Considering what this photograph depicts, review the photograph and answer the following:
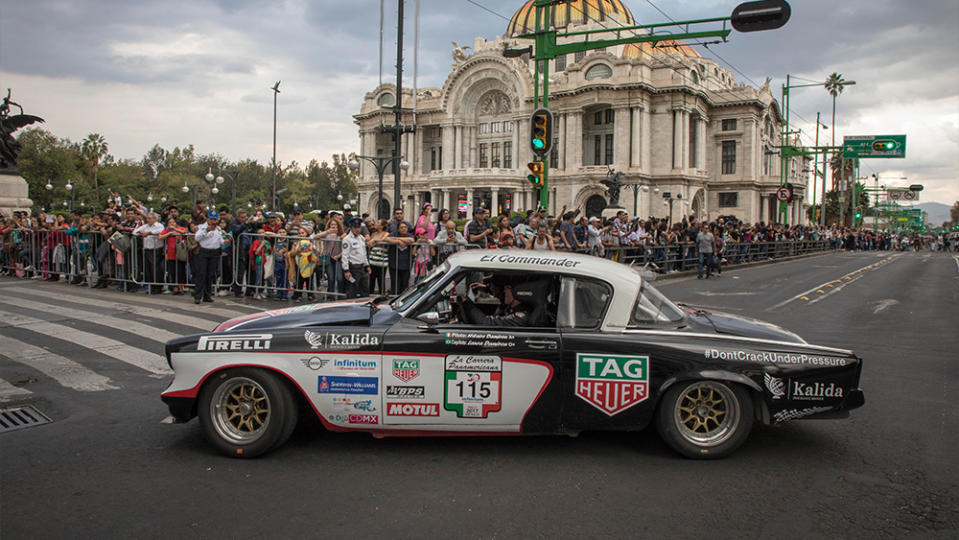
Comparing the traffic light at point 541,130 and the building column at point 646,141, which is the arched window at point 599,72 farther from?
the traffic light at point 541,130

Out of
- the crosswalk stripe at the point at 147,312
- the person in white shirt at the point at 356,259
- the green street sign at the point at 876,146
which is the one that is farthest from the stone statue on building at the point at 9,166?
the green street sign at the point at 876,146

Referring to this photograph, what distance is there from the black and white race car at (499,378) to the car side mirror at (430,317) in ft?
0.03

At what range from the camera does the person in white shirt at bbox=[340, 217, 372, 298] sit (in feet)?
38.3

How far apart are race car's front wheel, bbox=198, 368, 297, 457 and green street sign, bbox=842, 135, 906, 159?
52.7 metres

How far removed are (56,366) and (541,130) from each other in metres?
10.2

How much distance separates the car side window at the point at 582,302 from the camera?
481 cm

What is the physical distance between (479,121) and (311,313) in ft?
245

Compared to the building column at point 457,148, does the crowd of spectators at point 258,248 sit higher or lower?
lower

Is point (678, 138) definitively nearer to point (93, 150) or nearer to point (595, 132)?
point (595, 132)

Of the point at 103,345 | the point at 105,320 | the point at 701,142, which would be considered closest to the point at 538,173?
the point at 105,320

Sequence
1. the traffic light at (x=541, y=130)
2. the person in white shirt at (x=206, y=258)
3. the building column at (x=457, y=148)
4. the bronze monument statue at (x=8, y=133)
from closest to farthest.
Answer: the person in white shirt at (x=206, y=258)
the traffic light at (x=541, y=130)
the bronze monument statue at (x=8, y=133)
the building column at (x=457, y=148)

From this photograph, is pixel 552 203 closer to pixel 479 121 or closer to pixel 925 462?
pixel 479 121

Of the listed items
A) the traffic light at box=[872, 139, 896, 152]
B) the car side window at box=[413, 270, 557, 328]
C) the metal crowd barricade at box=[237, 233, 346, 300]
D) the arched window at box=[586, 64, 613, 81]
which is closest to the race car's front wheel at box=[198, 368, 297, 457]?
the car side window at box=[413, 270, 557, 328]

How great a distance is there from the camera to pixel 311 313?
514 cm
